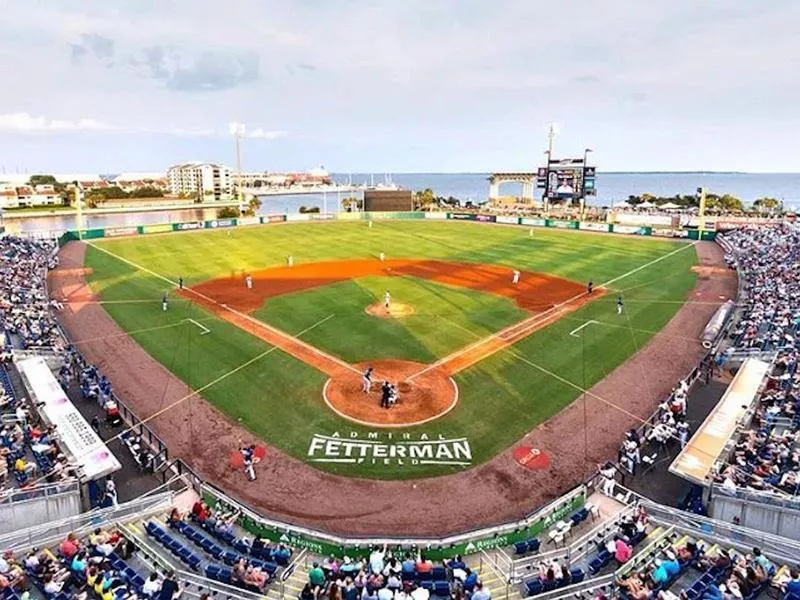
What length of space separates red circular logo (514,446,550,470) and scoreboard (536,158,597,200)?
61.2m

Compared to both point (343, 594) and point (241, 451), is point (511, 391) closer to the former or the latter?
point (241, 451)

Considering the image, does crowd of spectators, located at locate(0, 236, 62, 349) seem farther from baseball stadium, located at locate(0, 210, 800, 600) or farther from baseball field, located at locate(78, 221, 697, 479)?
baseball field, located at locate(78, 221, 697, 479)

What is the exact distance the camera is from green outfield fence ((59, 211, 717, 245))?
6575cm

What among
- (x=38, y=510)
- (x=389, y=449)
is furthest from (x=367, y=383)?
(x=38, y=510)

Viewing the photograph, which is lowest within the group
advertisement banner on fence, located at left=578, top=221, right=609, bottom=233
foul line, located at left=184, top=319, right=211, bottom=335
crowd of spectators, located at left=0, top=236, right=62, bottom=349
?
foul line, located at left=184, top=319, right=211, bottom=335

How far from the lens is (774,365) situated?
23.4 m

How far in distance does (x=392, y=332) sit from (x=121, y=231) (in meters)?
53.1

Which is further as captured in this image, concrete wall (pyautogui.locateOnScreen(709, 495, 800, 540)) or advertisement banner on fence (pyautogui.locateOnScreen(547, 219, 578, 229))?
advertisement banner on fence (pyautogui.locateOnScreen(547, 219, 578, 229))

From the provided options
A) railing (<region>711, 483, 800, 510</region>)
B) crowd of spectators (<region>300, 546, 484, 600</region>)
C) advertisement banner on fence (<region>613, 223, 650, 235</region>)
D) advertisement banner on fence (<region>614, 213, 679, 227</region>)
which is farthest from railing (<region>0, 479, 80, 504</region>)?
advertisement banner on fence (<region>614, 213, 679, 227</region>)

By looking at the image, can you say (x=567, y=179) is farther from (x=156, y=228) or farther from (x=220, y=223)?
(x=156, y=228)

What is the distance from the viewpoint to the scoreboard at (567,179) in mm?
73688

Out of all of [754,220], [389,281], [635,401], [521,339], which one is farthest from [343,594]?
[754,220]

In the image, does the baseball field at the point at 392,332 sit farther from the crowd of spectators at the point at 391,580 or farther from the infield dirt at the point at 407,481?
the crowd of spectators at the point at 391,580

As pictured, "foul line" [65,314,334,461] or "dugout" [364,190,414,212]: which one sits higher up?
"dugout" [364,190,414,212]
